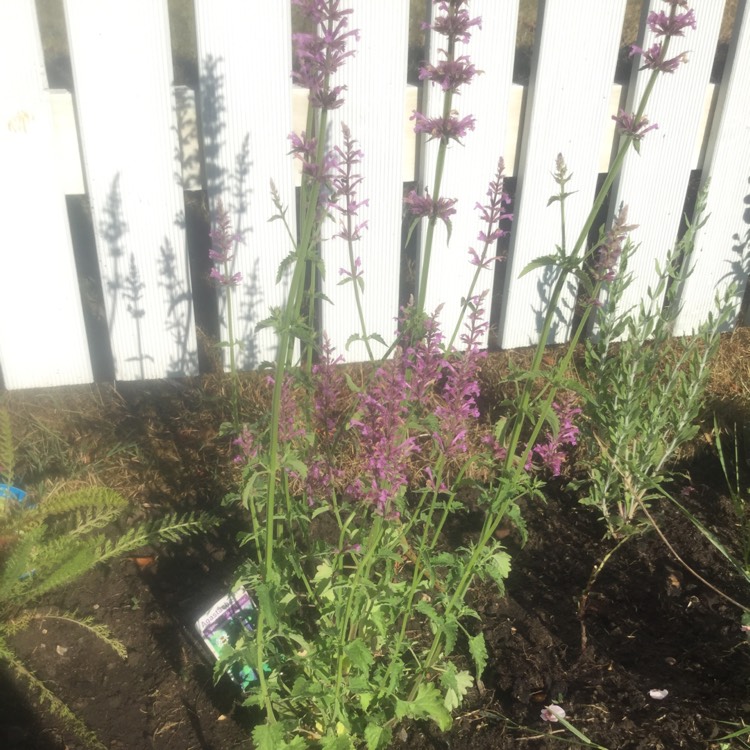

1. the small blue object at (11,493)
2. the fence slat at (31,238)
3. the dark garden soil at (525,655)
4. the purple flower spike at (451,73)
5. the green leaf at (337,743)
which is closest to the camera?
the purple flower spike at (451,73)

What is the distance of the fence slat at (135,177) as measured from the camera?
2.48 meters

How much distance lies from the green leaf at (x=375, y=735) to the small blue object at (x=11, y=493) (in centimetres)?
126

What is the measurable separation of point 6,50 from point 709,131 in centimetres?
276

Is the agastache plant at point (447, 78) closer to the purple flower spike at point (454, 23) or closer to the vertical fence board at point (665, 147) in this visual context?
the purple flower spike at point (454, 23)

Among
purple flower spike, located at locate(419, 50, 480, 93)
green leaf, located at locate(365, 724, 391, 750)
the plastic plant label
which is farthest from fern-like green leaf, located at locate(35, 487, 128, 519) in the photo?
purple flower spike, located at locate(419, 50, 480, 93)

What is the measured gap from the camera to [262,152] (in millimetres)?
2754

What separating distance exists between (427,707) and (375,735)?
0.48 feet

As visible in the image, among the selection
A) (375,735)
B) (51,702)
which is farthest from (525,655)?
(51,702)

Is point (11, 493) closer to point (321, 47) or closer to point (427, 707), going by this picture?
point (427, 707)

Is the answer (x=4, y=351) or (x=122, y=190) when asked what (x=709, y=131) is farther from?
(x=4, y=351)

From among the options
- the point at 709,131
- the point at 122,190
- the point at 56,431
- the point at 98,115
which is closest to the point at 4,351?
the point at 56,431

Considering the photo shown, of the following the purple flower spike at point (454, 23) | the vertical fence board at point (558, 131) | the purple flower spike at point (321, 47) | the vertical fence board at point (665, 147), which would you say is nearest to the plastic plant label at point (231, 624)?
the purple flower spike at point (321, 47)

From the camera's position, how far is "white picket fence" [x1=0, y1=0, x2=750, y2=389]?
8.38 ft

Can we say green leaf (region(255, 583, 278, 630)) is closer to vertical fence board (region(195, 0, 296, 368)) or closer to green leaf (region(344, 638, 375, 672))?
green leaf (region(344, 638, 375, 672))
